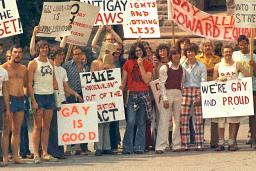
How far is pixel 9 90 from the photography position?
16.8 metres

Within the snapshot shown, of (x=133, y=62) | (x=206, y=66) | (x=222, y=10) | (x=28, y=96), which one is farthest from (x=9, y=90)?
(x=222, y=10)

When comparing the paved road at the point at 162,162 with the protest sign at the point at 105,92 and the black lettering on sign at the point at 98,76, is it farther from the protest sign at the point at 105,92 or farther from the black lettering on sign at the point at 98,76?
the black lettering on sign at the point at 98,76

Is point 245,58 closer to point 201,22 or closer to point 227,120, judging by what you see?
point 227,120

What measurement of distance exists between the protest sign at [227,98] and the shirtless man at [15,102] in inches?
117

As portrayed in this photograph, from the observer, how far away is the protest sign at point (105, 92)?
17891 mm

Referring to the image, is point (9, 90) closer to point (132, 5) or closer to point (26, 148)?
point (26, 148)

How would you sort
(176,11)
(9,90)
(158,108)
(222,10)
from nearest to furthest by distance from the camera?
(9,90)
(158,108)
(176,11)
(222,10)

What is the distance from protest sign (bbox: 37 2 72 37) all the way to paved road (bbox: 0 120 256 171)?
2.10 metres

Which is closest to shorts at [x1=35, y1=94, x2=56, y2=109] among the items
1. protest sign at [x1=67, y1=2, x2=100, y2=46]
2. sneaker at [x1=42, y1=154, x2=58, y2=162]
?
sneaker at [x1=42, y1=154, x2=58, y2=162]

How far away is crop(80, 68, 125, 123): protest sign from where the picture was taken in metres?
17.9

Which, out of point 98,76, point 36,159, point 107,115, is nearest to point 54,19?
point 98,76

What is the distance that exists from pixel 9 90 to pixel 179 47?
320cm

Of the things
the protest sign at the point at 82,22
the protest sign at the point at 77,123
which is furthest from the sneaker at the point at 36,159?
the protest sign at the point at 82,22

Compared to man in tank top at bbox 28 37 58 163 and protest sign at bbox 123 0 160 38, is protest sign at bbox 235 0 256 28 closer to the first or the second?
protest sign at bbox 123 0 160 38
